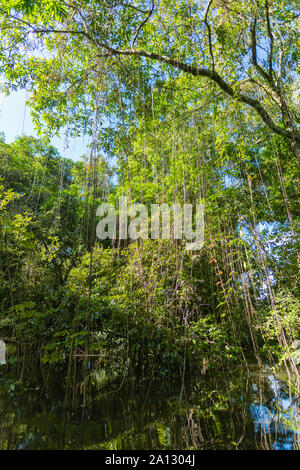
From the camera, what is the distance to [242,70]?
10.7 ft

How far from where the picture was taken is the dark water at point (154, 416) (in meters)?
1.06

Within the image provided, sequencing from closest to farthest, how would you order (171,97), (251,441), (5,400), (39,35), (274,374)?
(251,441)
(5,400)
(274,374)
(39,35)
(171,97)

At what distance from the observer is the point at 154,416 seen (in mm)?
1374

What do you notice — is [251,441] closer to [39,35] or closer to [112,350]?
[112,350]

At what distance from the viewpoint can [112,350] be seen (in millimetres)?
2488

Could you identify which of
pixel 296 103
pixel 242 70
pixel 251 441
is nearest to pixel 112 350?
pixel 251 441

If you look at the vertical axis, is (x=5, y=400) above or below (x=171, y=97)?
below

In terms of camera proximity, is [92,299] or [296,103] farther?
[296,103]

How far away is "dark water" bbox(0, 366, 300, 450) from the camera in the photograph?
106cm
